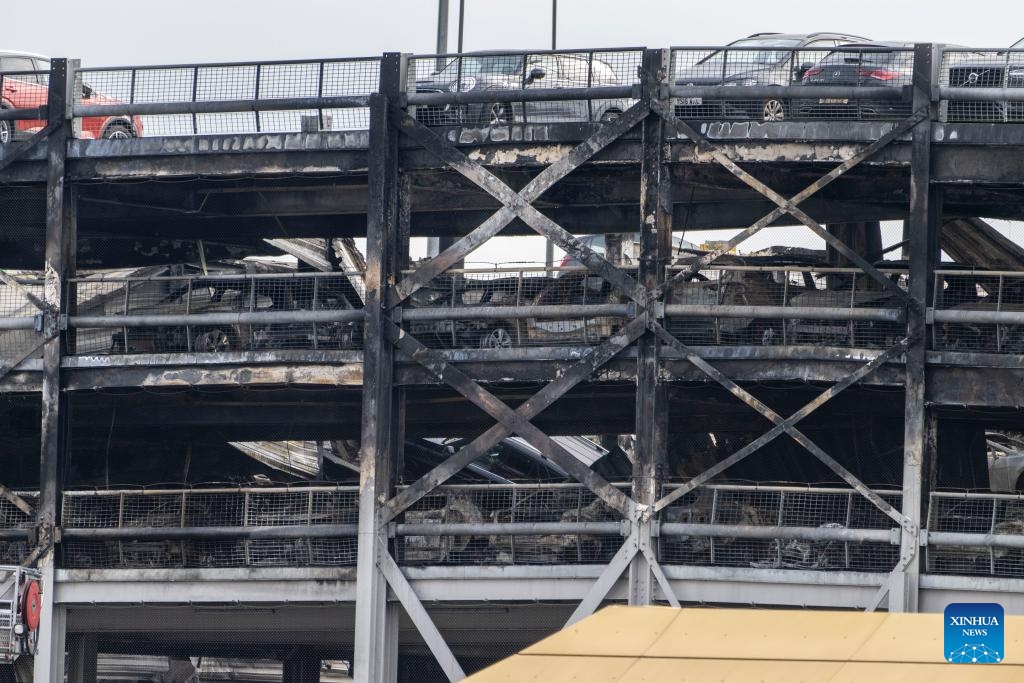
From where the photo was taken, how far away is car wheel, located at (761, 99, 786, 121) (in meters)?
26.1

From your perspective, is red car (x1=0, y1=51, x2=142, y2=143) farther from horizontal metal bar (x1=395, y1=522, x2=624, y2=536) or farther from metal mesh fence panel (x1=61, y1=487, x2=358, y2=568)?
horizontal metal bar (x1=395, y1=522, x2=624, y2=536)

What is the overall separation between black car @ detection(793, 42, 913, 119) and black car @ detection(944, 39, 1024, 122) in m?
0.65

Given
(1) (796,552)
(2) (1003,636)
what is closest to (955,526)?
(1) (796,552)

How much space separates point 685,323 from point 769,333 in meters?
1.30

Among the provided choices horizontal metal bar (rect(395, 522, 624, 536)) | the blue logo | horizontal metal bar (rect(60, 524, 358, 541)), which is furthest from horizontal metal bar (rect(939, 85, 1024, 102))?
the blue logo

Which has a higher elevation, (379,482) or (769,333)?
(769,333)

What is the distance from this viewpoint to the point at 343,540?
2698 cm

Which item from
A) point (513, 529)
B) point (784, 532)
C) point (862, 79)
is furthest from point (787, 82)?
point (513, 529)

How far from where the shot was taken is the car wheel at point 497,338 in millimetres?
27281

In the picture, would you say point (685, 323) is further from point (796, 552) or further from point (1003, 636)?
point (1003, 636)

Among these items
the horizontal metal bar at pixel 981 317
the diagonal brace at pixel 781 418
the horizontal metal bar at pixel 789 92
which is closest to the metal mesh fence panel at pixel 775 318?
the diagonal brace at pixel 781 418

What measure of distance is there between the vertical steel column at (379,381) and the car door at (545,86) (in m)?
2.02

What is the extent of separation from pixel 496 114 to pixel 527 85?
0.75 meters

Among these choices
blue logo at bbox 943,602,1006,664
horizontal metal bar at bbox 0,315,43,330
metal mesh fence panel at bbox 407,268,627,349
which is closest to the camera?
blue logo at bbox 943,602,1006,664
